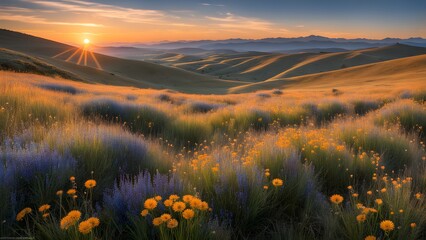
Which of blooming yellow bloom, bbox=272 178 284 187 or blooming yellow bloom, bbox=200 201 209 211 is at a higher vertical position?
blooming yellow bloom, bbox=200 201 209 211

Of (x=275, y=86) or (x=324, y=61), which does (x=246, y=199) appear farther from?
(x=324, y=61)

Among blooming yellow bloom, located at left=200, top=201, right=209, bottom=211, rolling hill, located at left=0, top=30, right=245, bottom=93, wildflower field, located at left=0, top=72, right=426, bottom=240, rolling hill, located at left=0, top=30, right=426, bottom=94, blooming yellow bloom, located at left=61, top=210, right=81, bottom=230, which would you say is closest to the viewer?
blooming yellow bloom, located at left=61, top=210, right=81, bottom=230

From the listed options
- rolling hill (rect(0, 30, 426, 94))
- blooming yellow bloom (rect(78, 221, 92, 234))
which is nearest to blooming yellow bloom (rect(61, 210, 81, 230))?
blooming yellow bloom (rect(78, 221, 92, 234))

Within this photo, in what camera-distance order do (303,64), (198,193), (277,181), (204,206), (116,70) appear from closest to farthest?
(204,206), (198,193), (277,181), (116,70), (303,64)

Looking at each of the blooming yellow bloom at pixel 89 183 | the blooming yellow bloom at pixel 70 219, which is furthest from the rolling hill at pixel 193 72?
the blooming yellow bloom at pixel 70 219

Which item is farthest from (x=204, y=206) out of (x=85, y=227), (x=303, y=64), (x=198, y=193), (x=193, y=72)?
(x=303, y=64)

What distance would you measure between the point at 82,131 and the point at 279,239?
116 inches

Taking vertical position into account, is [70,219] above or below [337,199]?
above

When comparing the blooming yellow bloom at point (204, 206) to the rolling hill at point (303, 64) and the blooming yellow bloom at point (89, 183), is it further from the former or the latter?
the rolling hill at point (303, 64)

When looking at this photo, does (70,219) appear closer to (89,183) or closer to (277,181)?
(89,183)

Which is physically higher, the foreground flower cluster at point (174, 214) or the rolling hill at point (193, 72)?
the foreground flower cluster at point (174, 214)

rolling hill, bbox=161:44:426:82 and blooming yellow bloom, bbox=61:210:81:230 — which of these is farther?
rolling hill, bbox=161:44:426:82

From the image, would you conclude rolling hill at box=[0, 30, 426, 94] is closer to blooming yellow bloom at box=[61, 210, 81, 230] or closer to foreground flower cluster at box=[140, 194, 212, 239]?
foreground flower cluster at box=[140, 194, 212, 239]

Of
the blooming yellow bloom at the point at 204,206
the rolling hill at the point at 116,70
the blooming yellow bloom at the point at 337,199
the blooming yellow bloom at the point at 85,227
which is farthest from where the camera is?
the rolling hill at the point at 116,70
